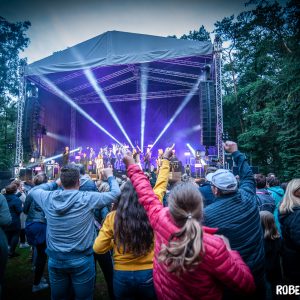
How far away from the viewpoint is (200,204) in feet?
3.94

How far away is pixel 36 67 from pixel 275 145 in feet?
46.0

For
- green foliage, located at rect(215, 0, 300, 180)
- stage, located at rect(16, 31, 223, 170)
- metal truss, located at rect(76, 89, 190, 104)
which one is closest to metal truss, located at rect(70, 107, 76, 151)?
stage, located at rect(16, 31, 223, 170)

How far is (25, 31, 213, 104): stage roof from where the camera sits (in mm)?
9797

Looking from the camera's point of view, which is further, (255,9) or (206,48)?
(255,9)

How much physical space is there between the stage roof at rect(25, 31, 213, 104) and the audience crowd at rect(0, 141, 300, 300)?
8217 mm

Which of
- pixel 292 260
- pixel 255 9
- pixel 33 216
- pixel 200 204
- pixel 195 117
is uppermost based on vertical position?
pixel 255 9

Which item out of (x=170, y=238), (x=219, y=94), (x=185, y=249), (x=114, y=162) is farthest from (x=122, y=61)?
(x=185, y=249)

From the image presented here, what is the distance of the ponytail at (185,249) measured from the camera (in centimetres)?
105

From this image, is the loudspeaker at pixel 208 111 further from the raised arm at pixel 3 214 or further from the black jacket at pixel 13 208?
the raised arm at pixel 3 214

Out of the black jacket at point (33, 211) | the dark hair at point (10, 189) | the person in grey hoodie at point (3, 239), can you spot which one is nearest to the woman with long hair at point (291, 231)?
the person in grey hoodie at point (3, 239)

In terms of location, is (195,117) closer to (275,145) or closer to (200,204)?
(275,145)

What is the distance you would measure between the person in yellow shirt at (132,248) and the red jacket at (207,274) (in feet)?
1.35

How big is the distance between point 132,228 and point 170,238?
63 cm

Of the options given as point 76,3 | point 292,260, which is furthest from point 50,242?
point 76,3
